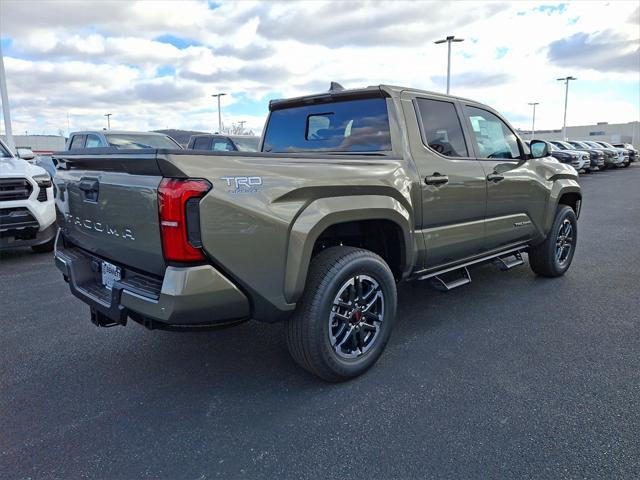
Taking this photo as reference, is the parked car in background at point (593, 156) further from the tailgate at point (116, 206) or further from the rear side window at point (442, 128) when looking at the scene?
the tailgate at point (116, 206)

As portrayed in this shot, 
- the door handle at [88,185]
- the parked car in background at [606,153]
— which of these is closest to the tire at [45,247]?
the door handle at [88,185]

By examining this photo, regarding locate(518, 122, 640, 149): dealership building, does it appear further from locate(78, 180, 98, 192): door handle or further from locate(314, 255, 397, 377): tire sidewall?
locate(78, 180, 98, 192): door handle

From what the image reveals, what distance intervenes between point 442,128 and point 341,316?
1896mm

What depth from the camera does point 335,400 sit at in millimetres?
2844

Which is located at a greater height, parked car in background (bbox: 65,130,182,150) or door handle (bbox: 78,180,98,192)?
parked car in background (bbox: 65,130,182,150)

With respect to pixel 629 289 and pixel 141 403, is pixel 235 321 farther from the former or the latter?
pixel 629 289

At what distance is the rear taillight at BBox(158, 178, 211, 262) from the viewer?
227 cm

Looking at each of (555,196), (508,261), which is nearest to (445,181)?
(508,261)

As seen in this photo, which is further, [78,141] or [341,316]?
[78,141]

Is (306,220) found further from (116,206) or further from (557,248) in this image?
(557,248)

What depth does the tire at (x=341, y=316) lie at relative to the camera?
279 centimetres

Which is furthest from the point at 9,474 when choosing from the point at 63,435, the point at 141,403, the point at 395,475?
the point at 395,475

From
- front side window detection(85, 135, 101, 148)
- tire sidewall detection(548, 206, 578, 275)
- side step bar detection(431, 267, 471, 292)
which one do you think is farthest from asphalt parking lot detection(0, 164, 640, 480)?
front side window detection(85, 135, 101, 148)

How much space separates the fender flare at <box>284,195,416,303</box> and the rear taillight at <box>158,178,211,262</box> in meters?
0.54
